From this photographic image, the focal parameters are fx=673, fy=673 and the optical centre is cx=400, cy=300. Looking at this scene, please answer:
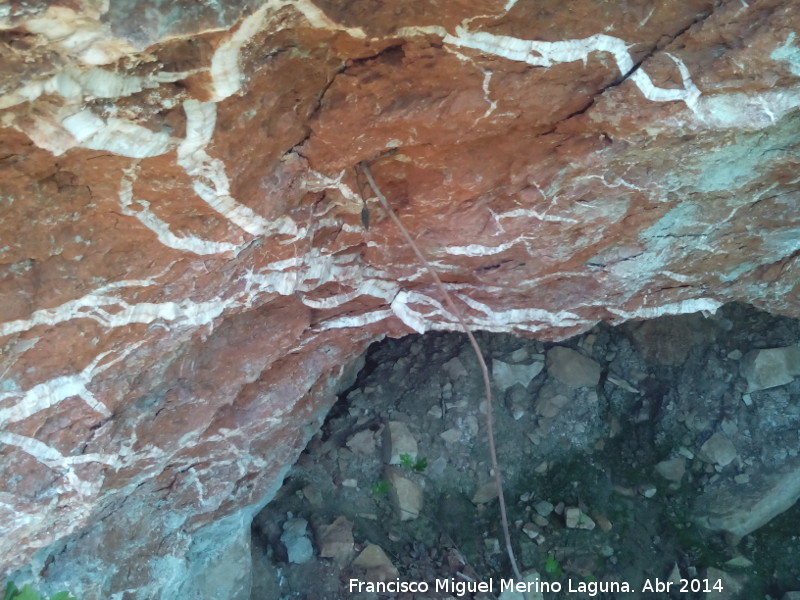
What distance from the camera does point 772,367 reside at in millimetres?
2609

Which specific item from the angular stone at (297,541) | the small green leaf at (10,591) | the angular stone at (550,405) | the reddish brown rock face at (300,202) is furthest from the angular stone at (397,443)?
the small green leaf at (10,591)

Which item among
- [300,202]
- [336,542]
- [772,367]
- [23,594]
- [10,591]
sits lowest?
[336,542]

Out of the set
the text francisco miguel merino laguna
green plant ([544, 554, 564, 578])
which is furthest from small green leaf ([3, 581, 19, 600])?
green plant ([544, 554, 564, 578])

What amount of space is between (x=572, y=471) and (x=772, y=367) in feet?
2.85

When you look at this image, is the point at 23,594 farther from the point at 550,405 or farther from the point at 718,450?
the point at 718,450

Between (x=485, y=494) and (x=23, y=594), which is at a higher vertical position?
(x=23, y=594)

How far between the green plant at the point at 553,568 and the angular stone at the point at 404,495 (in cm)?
52

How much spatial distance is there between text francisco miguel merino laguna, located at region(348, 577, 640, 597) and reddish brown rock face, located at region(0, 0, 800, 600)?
2.59 feet

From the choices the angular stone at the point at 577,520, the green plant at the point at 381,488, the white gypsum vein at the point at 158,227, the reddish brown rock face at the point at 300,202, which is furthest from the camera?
the green plant at the point at 381,488

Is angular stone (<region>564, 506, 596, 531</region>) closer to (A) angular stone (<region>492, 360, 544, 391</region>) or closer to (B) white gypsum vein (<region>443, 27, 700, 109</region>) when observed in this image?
(A) angular stone (<region>492, 360, 544, 391</region>)

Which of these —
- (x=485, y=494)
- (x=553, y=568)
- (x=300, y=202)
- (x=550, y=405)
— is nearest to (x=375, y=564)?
(x=485, y=494)

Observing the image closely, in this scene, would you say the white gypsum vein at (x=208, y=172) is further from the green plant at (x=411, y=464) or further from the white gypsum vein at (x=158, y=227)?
the green plant at (x=411, y=464)

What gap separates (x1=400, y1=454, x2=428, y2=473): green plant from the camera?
2717mm

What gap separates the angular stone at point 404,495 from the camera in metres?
2.64
